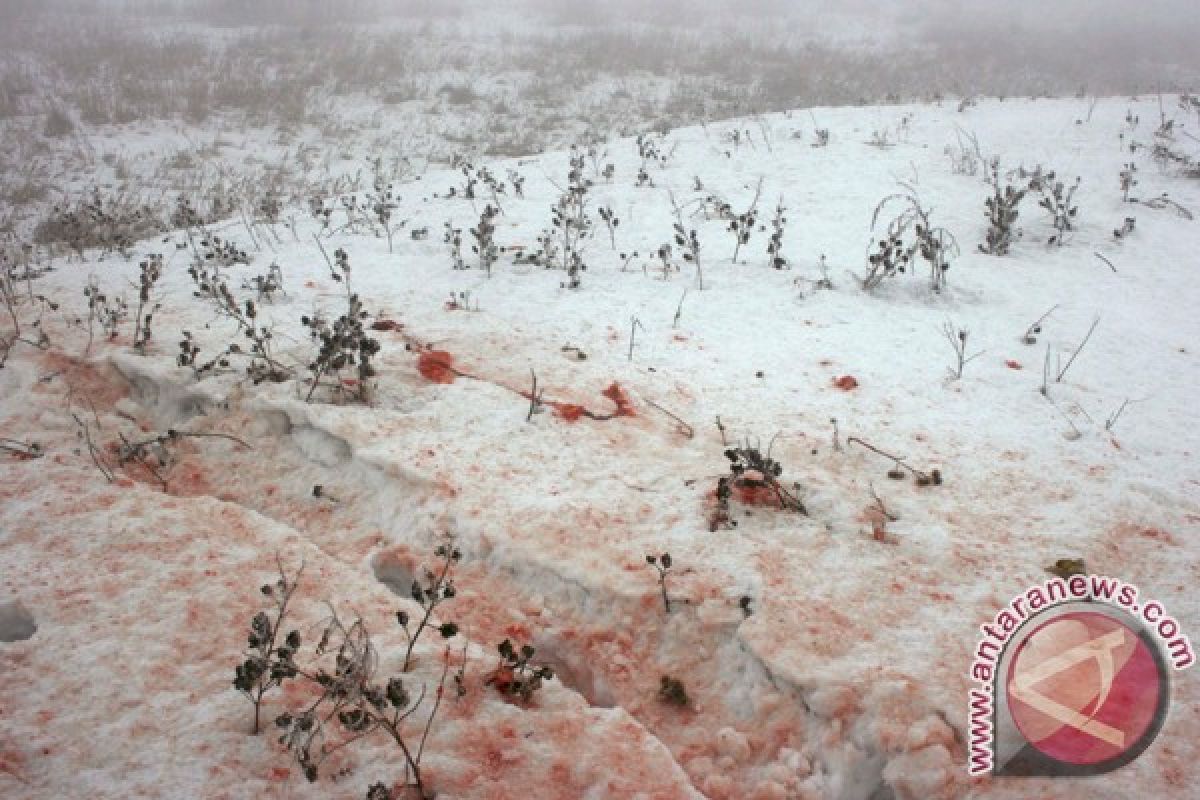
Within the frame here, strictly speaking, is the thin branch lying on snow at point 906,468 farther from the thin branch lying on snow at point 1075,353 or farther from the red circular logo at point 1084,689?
the thin branch lying on snow at point 1075,353

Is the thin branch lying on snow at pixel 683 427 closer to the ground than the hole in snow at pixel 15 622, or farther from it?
farther from it

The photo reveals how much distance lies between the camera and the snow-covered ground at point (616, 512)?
200cm

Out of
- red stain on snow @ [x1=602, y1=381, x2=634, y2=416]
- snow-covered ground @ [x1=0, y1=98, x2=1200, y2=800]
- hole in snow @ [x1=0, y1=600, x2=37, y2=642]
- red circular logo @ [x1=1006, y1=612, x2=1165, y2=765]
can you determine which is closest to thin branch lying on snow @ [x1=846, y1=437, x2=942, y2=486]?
snow-covered ground @ [x1=0, y1=98, x2=1200, y2=800]

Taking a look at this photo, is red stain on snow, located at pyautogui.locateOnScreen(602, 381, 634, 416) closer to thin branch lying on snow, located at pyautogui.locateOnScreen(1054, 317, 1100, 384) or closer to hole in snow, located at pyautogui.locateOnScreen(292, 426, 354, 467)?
hole in snow, located at pyautogui.locateOnScreen(292, 426, 354, 467)

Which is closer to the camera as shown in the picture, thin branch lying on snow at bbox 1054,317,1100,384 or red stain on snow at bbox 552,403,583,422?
red stain on snow at bbox 552,403,583,422

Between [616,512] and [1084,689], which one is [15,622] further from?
[1084,689]

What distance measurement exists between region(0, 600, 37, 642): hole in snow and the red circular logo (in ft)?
9.17

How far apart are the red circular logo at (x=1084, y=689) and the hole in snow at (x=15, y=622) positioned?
2.79 metres

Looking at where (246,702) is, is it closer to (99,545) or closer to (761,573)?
(99,545)

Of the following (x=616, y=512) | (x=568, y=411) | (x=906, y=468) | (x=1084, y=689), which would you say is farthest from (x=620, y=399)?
(x=1084, y=689)

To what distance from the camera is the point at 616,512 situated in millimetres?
2867

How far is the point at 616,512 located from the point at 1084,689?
152 centimetres

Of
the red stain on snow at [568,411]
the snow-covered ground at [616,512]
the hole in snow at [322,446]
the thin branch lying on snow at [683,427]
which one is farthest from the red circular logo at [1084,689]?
the hole in snow at [322,446]

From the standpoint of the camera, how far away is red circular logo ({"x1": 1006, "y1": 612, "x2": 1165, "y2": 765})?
Result: 1.96 meters
